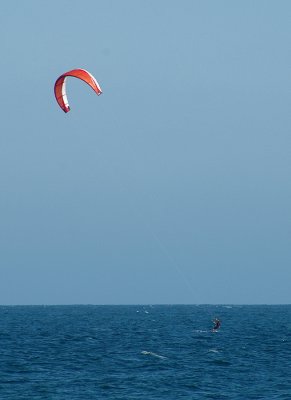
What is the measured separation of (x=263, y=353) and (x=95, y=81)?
25715 mm

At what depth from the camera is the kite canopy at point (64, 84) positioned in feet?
171

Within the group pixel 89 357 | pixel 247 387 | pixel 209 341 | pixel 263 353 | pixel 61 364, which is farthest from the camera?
pixel 209 341

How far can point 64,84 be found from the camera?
5578 centimetres

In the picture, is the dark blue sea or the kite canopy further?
the kite canopy

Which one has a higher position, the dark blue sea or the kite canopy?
the kite canopy

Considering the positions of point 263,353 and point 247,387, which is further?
point 263,353

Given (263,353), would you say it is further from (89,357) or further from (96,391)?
(96,391)

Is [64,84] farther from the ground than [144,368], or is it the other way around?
[64,84]

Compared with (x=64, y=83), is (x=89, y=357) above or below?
below

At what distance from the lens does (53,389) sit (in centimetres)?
4831

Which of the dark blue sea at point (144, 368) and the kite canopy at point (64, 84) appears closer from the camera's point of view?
the dark blue sea at point (144, 368)

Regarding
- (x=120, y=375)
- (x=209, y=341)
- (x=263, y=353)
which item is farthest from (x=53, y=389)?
(x=209, y=341)

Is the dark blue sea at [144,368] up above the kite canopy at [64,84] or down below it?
below

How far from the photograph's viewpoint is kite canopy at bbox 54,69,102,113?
171 feet
